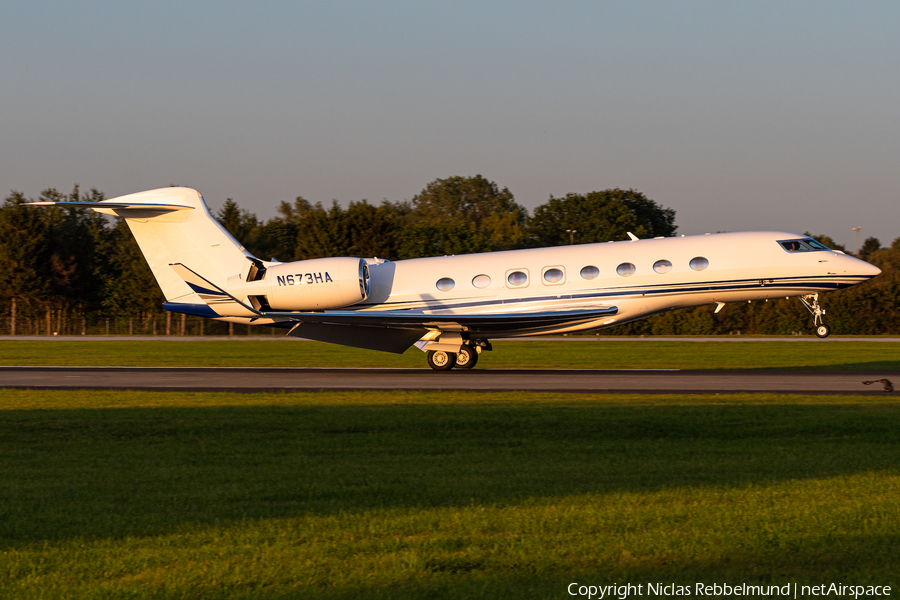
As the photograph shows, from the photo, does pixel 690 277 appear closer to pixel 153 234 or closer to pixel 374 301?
pixel 374 301

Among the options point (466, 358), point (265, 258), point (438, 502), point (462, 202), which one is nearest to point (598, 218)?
point (265, 258)

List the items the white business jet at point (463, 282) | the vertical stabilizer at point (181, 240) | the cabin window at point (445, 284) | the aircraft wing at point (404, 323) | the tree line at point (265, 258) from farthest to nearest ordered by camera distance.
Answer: the tree line at point (265, 258), the vertical stabilizer at point (181, 240), the cabin window at point (445, 284), the aircraft wing at point (404, 323), the white business jet at point (463, 282)

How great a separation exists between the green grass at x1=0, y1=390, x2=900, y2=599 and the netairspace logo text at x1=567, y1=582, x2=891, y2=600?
11 cm

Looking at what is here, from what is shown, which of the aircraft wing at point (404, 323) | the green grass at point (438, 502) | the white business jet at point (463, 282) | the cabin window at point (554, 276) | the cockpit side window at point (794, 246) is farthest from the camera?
the cabin window at point (554, 276)

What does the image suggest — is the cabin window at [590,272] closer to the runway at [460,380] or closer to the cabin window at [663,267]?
the cabin window at [663,267]

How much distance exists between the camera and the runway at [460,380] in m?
18.9

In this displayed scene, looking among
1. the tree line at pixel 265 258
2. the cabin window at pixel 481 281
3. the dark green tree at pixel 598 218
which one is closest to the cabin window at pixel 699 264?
the cabin window at pixel 481 281

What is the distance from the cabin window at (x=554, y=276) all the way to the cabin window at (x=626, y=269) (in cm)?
159

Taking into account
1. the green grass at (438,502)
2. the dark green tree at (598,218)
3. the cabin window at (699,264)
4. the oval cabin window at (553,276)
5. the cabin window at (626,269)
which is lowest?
the green grass at (438,502)

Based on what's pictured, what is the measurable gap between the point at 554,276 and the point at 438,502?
17499mm

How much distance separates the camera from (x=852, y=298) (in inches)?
2178

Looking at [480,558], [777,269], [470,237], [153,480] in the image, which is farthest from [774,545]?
[470,237]

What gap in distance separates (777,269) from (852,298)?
36385 millimetres

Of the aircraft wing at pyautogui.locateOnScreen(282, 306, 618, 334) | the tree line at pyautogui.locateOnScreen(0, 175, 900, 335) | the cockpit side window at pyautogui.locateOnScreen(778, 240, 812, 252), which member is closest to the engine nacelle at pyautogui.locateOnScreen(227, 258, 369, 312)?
the aircraft wing at pyautogui.locateOnScreen(282, 306, 618, 334)
